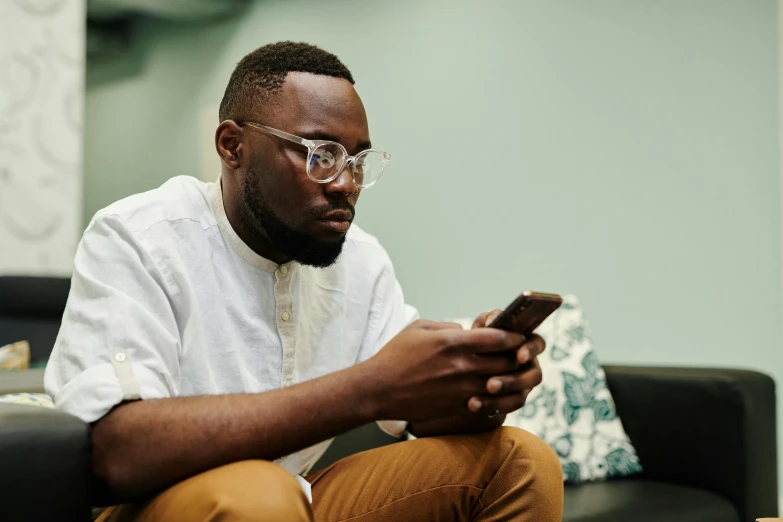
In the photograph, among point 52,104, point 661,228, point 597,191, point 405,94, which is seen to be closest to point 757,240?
point 661,228

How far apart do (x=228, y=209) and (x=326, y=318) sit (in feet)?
0.84

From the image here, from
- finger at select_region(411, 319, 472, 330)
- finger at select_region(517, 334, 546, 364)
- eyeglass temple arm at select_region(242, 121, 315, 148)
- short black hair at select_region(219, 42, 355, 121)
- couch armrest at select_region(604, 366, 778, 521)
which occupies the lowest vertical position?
couch armrest at select_region(604, 366, 778, 521)

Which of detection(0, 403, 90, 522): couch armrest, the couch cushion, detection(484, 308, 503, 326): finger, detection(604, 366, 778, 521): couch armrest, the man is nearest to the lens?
detection(0, 403, 90, 522): couch armrest

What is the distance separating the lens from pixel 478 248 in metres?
2.69

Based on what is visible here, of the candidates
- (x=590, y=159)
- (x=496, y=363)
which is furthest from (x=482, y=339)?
(x=590, y=159)

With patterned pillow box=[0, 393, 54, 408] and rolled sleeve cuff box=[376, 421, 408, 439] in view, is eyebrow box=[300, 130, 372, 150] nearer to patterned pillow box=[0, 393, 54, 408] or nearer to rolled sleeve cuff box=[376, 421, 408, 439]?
rolled sleeve cuff box=[376, 421, 408, 439]

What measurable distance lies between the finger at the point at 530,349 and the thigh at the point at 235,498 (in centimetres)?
34

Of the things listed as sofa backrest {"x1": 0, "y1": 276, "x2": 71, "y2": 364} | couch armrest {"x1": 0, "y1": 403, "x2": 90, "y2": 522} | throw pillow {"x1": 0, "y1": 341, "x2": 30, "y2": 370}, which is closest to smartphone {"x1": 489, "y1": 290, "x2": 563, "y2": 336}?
couch armrest {"x1": 0, "y1": 403, "x2": 90, "y2": 522}

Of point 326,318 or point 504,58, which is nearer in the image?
point 326,318

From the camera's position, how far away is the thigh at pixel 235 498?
804 mm

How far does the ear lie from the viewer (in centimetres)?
124

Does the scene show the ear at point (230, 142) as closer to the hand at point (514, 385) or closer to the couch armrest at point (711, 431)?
the hand at point (514, 385)

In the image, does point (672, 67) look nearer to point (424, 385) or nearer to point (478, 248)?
point (478, 248)

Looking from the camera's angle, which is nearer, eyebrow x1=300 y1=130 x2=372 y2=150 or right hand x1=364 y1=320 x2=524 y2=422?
right hand x1=364 y1=320 x2=524 y2=422
